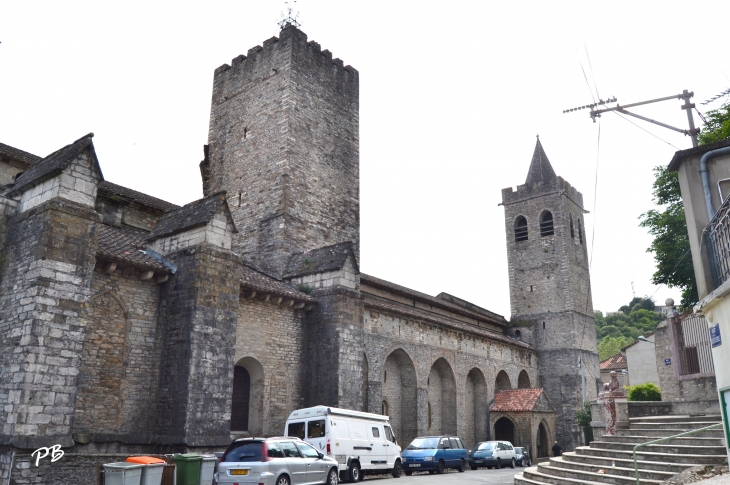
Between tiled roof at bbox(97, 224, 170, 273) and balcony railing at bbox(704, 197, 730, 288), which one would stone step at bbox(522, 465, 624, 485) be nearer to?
balcony railing at bbox(704, 197, 730, 288)

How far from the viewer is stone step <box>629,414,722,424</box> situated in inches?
519

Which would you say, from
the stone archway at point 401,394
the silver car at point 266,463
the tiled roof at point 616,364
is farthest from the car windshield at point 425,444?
the tiled roof at point 616,364

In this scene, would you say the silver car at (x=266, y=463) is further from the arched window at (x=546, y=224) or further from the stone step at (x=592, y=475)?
the arched window at (x=546, y=224)

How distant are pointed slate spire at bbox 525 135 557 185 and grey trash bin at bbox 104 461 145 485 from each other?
37.5 metres

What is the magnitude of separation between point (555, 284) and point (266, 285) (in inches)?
1062

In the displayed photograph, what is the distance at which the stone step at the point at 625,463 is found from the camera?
10660 mm

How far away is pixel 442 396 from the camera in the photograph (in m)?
28.7

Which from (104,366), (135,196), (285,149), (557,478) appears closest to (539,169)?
(285,149)

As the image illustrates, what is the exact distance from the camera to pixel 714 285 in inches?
333

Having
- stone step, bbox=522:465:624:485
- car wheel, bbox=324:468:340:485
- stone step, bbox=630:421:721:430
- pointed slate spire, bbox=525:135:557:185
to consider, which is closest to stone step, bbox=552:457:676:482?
stone step, bbox=522:465:624:485

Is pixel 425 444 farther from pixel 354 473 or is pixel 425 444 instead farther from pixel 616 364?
pixel 616 364

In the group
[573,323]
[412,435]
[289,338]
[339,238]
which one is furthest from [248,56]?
[573,323]

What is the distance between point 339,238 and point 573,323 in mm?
21127

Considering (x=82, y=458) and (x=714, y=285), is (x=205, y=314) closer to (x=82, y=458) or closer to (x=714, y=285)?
(x=82, y=458)
